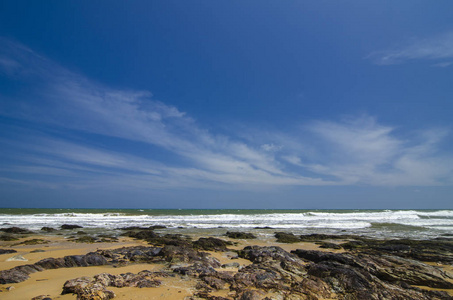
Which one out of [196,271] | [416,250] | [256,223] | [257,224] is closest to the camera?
[196,271]

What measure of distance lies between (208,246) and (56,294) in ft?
30.6

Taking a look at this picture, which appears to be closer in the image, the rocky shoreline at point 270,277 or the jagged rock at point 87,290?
the jagged rock at point 87,290

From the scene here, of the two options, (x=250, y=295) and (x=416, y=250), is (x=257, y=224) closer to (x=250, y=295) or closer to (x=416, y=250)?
(x=416, y=250)

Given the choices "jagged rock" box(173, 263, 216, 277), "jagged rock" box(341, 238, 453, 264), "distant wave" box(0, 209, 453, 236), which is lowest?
"distant wave" box(0, 209, 453, 236)

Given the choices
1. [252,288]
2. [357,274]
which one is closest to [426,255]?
[357,274]

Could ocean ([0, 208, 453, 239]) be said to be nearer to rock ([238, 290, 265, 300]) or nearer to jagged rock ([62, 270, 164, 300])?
jagged rock ([62, 270, 164, 300])

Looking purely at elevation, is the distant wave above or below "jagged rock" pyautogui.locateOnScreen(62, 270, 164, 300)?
below

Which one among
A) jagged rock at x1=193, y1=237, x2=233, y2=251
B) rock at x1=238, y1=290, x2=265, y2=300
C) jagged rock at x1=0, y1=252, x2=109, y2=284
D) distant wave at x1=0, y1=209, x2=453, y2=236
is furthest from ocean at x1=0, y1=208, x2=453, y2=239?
rock at x1=238, y1=290, x2=265, y2=300

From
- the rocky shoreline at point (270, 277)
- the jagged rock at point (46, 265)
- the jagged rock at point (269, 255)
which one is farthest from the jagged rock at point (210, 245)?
the jagged rock at point (46, 265)

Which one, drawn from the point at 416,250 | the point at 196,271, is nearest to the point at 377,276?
the point at 196,271

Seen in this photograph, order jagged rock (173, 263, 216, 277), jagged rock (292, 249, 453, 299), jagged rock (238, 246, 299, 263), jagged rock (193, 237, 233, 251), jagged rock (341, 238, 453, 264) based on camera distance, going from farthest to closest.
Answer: jagged rock (193, 237, 233, 251) → jagged rock (341, 238, 453, 264) → jagged rock (238, 246, 299, 263) → jagged rock (173, 263, 216, 277) → jagged rock (292, 249, 453, 299)

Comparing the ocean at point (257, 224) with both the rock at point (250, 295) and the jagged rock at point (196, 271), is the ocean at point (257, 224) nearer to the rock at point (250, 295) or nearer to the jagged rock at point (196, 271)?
the jagged rock at point (196, 271)

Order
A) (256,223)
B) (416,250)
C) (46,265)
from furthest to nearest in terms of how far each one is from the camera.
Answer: (256,223)
(416,250)
(46,265)

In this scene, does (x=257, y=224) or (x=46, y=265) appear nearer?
(x=46, y=265)
